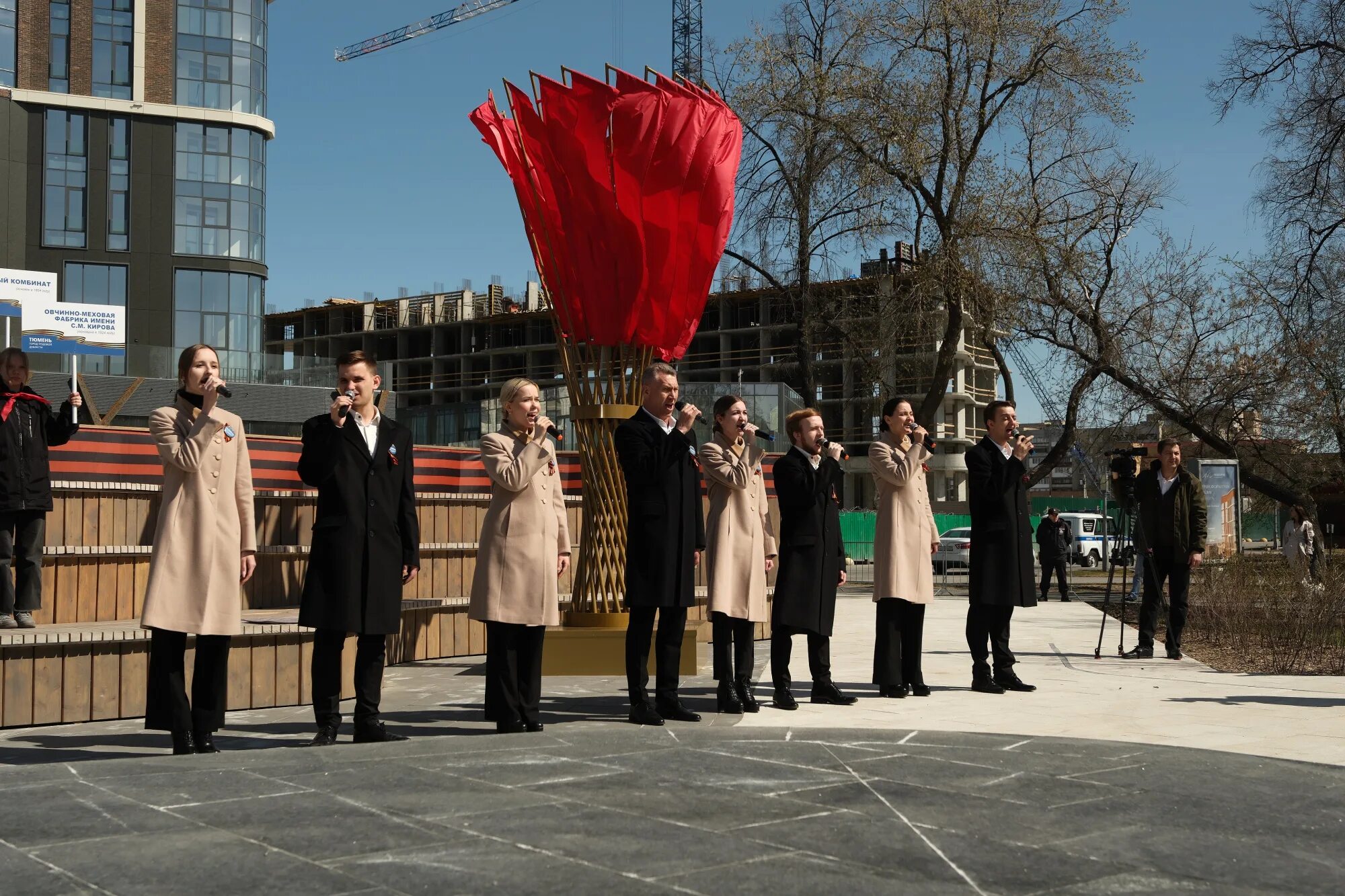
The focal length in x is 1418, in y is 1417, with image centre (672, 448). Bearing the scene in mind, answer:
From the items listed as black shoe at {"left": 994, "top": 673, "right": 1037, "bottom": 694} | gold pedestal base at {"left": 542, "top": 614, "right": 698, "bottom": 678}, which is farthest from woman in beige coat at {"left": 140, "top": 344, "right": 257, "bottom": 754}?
black shoe at {"left": 994, "top": 673, "right": 1037, "bottom": 694}

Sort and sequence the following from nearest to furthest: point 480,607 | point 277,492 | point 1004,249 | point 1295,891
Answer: point 1295,891
point 480,607
point 277,492
point 1004,249

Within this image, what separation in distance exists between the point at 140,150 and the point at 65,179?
8.60ft

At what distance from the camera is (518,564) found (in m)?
7.14

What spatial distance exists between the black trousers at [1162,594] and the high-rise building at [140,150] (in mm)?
39298

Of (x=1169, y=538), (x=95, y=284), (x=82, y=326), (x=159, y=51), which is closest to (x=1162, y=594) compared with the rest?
(x=1169, y=538)

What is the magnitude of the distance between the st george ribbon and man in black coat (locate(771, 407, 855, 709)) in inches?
50.7

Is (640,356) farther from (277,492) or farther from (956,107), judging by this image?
(956,107)

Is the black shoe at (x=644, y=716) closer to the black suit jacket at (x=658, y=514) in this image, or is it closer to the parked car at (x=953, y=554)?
the black suit jacket at (x=658, y=514)

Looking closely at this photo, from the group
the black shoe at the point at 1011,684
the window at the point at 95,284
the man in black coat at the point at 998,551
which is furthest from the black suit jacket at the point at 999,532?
the window at the point at 95,284

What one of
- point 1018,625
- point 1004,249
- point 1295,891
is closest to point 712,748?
point 1295,891

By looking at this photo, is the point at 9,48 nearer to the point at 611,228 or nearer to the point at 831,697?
the point at 611,228

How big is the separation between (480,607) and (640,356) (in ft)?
10.1

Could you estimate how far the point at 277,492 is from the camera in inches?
428

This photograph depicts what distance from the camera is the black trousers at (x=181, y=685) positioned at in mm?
6328
